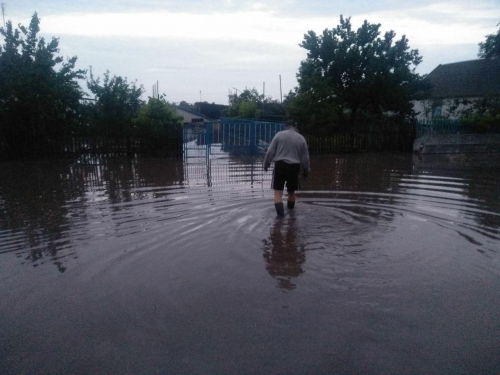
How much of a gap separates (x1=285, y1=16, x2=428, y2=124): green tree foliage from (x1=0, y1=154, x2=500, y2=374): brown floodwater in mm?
15718

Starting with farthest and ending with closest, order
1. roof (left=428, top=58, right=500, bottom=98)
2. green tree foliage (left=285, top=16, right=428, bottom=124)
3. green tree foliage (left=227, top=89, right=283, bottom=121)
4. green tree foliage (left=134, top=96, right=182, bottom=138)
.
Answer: roof (left=428, top=58, right=500, bottom=98) → green tree foliage (left=227, top=89, right=283, bottom=121) → green tree foliage (left=285, top=16, right=428, bottom=124) → green tree foliage (left=134, top=96, right=182, bottom=138)

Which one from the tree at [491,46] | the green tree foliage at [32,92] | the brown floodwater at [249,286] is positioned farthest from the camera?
the tree at [491,46]

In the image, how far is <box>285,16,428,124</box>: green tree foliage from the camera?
75.4ft

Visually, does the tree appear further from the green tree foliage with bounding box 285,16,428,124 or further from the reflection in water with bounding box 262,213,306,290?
the reflection in water with bounding box 262,213,306,290

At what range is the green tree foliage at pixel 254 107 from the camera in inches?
1259

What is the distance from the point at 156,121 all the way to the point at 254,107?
1338 cm

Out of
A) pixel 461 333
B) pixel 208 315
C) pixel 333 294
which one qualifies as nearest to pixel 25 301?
pixel 208 315

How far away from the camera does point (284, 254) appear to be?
16.7 feet

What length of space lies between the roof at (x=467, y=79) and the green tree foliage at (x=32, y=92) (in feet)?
88.3

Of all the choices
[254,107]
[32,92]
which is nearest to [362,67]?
[254,107]

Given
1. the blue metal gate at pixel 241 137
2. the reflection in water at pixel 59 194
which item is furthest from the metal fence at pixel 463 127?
the reflection in water at pixel 59 194

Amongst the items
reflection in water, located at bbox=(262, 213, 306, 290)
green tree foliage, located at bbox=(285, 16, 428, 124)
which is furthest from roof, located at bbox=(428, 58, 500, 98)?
reflection in water, located at bbox=(262, 213, 306, 290)

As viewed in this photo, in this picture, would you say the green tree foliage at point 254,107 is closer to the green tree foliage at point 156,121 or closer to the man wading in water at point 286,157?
the green tree foliage at point 156,121

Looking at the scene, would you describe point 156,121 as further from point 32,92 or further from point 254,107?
point 254,107
